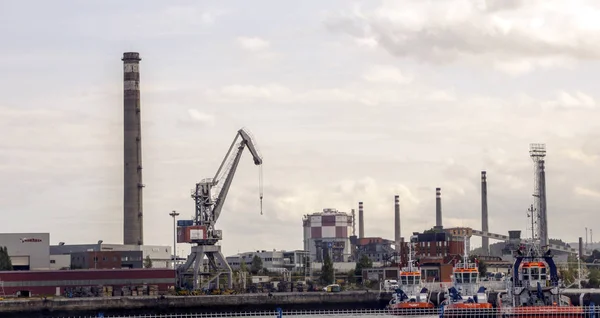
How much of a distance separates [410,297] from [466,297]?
52.5 ft

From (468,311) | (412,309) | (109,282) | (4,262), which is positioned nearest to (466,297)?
(412,309)

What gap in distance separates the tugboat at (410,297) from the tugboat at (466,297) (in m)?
4.14

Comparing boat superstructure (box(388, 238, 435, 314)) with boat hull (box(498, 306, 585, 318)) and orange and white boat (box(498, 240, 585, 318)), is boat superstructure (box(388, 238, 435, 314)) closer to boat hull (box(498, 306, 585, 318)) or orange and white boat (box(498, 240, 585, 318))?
orange and white boat (box(498, 240, 585, 318))

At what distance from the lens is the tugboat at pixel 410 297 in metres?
125

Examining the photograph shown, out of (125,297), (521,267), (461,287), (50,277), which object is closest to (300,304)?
(125,297)

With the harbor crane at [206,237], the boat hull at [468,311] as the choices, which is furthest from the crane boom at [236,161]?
the boat hull at [468,311]

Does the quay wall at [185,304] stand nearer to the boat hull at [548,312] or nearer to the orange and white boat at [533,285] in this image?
the orange and white boat at [533,285]

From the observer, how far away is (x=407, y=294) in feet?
440

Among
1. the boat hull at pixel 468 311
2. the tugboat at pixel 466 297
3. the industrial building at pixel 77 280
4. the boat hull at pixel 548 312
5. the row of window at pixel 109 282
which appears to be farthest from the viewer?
the row of window at pixel 109 282

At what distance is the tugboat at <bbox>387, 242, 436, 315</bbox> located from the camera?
4931 inches

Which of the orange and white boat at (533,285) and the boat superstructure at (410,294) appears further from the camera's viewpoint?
the boat superstructure at (410,294)

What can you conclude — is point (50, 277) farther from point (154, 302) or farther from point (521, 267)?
point (521, 267)

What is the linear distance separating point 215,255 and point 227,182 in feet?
38.9

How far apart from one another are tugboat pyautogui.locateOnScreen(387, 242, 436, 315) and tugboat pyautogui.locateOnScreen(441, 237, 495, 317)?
4140 mm
